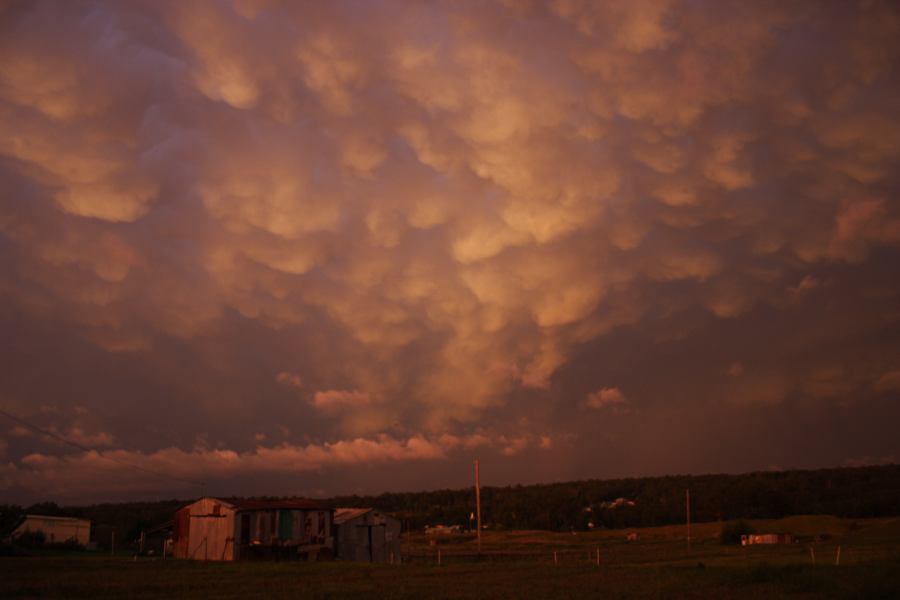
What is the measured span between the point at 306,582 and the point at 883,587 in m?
24.6

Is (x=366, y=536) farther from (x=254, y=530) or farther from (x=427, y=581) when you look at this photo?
(x=427, y=581)

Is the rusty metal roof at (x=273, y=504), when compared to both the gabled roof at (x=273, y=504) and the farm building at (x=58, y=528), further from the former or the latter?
the farm building at (x=58, y=528)

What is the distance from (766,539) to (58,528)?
8505cm

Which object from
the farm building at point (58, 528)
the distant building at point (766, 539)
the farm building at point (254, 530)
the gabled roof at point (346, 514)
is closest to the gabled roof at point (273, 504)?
the farm building at point (254, 530)

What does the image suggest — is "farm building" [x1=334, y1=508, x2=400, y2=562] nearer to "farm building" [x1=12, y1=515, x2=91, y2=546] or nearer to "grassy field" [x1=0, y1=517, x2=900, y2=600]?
"grassy field" [x1=0, y1=517, x2=900, y2=600]

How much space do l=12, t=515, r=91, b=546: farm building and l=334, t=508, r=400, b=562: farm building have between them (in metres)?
34.2

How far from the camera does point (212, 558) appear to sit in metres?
62.7

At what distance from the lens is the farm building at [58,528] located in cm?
8125

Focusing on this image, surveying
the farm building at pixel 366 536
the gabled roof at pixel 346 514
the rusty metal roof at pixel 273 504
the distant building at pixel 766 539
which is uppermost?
the rusty metal roof at pixel 273 504

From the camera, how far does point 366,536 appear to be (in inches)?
2753

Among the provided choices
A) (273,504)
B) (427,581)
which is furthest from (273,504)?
(427,581)

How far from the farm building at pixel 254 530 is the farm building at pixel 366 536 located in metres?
1.67

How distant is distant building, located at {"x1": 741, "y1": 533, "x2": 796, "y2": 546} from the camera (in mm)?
97819

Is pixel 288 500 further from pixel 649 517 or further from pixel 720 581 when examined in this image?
pixel 649 517
